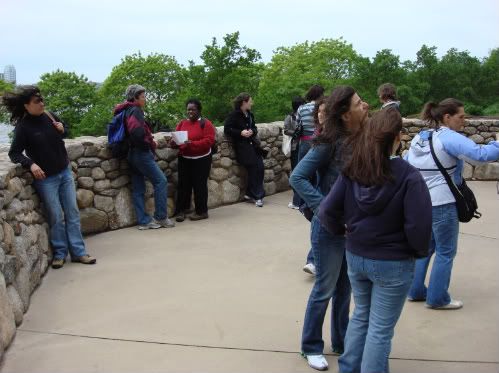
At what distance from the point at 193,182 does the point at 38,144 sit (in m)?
2.37

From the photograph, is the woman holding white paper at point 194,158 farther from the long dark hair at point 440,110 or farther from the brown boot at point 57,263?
the long dark hair at point 440,110

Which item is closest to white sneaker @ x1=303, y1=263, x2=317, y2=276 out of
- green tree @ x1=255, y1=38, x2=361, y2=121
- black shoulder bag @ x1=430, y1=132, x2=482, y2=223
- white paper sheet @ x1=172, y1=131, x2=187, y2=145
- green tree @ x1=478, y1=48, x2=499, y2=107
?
black shoulder bag @ x1=430, y1=132, x2=482, y2=223

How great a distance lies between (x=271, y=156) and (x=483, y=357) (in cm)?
544

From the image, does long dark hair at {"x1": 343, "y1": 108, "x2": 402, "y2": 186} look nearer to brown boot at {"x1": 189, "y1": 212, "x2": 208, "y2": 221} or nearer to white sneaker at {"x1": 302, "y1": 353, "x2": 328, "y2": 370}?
white sneaker at {"x1": 302, "y1": 353, "x2": 328, "y2": 370}

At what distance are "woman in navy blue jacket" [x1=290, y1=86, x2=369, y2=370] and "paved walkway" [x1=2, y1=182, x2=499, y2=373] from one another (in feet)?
1.03

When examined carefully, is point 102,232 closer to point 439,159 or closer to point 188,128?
point 188,128

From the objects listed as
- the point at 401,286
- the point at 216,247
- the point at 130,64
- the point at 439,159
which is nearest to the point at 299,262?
the point at 216,247

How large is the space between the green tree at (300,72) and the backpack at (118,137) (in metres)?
4.11

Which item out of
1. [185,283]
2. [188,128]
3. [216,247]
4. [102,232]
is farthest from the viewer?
[188,128]

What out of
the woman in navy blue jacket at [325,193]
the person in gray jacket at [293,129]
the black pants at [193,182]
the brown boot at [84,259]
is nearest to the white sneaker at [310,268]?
the woman in navy blue jacket at [325,193]

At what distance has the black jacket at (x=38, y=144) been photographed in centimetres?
516

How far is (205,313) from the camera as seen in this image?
4.42 metres

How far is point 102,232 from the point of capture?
664 cm

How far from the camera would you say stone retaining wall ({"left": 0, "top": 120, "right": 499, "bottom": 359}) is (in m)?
4.27
